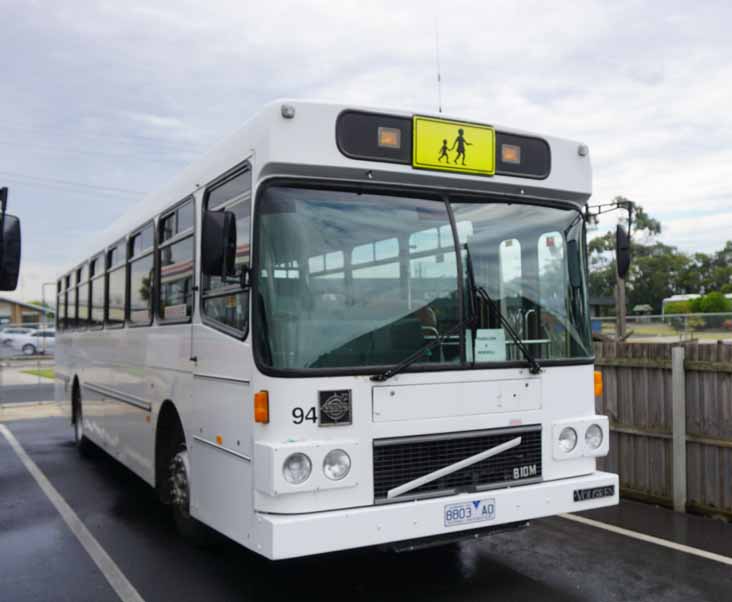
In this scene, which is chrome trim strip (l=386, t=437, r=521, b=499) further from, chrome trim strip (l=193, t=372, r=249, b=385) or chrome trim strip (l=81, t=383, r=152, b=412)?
chrome trim strip (l=81, t=383, r=152, b=412)

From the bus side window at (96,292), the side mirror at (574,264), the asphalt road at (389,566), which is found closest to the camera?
the asphalt road at (389,566)

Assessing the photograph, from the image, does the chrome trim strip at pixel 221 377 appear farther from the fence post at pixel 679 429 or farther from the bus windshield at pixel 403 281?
the fence post at pixel 679 429

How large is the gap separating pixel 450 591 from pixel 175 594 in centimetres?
186

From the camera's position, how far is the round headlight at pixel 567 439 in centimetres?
544

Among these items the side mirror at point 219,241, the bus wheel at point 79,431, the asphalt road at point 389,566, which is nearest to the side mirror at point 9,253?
the side mirror at point 219,241

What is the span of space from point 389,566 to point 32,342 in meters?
47.9

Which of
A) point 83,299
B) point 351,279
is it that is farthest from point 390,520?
point 83,299

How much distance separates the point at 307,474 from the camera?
14.8ft

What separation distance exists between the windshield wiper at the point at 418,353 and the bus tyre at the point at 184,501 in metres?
2.00

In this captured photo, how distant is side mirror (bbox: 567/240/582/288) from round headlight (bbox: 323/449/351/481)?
7.24 ft

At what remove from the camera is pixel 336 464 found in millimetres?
4621

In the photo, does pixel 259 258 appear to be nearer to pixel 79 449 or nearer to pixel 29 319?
pixel 79 449

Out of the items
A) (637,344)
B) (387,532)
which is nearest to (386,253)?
(387,532)

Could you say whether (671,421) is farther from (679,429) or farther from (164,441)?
(164,441)
